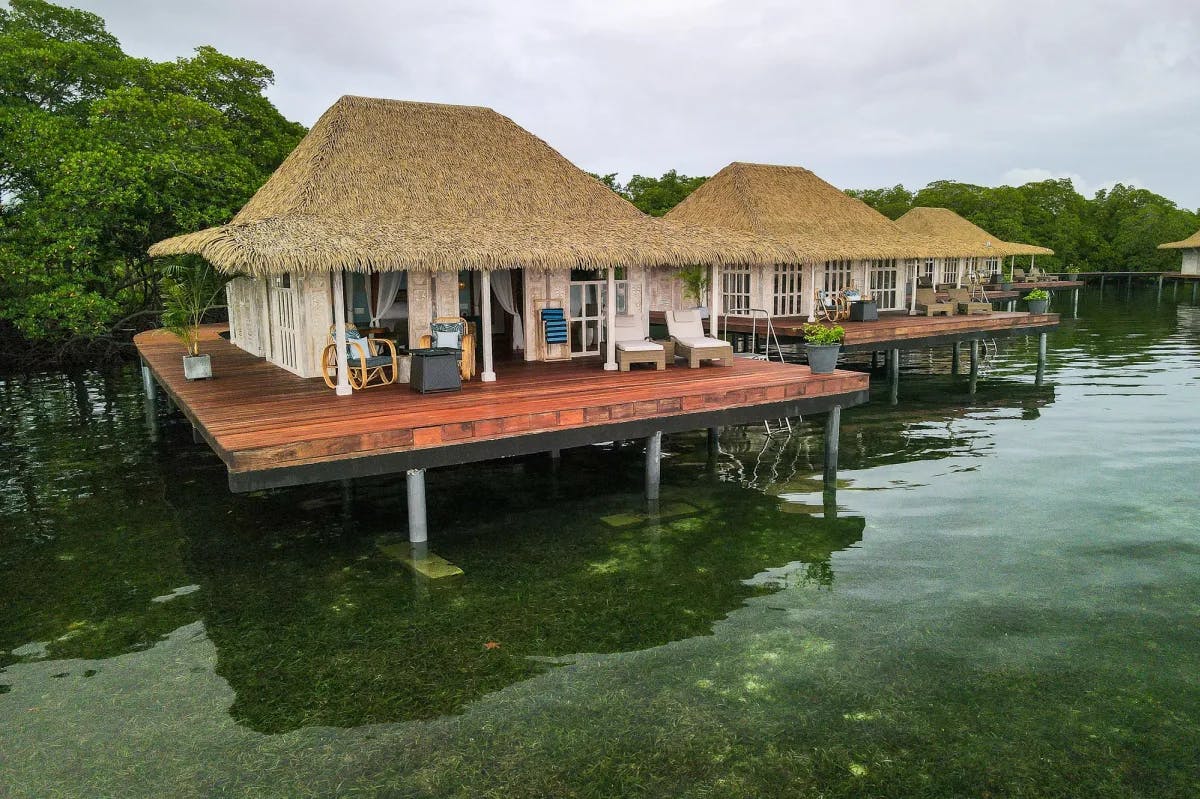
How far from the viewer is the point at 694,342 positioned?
13.4 metres

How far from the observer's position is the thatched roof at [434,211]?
10867 millimetres

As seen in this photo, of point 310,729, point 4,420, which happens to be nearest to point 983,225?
point 4,420

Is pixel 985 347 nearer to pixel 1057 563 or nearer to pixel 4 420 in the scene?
pixel 1057 563

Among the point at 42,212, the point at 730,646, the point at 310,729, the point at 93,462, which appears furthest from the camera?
the point at 42,212

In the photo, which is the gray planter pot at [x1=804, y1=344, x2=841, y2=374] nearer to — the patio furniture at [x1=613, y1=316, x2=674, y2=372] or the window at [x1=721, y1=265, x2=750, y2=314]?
the patio furniture at [x1=613, y1=316, x2=674, y2=372]

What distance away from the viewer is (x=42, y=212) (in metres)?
22.5

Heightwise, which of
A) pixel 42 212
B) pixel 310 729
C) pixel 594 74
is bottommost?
pixel 310 729

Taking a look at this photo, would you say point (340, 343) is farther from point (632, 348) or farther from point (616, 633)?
point (616, 633)

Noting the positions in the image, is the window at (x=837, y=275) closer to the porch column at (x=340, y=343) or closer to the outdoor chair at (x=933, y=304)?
the outdoor chair at (x=933, y=304)

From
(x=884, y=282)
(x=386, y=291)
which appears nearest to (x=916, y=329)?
(x=884, y=282)

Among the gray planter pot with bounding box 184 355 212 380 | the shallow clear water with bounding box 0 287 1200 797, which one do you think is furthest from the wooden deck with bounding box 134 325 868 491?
the shallow clear water with bounding box 0 287 1200 797

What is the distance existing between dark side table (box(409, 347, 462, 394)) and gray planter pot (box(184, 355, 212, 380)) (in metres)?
3.76

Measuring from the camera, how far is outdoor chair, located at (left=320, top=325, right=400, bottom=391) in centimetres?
1110

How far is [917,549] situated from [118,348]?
2691cm
